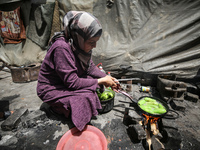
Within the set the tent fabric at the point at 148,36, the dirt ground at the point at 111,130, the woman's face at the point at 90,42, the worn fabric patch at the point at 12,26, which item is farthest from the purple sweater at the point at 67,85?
the worn fabric patch at the point at 12,26

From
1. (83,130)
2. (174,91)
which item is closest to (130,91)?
(174,91)

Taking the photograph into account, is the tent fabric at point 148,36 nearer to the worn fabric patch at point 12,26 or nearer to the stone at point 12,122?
the worn fabric patch at point 12,26

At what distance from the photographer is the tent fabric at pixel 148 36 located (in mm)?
2927

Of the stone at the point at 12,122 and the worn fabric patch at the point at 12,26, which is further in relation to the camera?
the worn fabric patch at the point at 12,26

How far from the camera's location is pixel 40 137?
6.04 ft

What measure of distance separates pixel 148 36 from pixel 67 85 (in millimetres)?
2886

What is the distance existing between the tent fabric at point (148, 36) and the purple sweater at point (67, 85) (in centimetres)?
192

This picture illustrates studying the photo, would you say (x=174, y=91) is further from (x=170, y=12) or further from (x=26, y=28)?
(x=26, y=28)

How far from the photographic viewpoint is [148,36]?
328 centimetres

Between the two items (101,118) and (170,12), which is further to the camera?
(170,12)

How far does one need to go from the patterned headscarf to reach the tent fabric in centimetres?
198

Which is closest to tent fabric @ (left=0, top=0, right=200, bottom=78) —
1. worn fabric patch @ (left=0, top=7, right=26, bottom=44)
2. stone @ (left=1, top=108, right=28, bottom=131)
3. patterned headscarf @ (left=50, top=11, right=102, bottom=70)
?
patterned headscarf @ (left=50, top=11, right=102, bottom=70)

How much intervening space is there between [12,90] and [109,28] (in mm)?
3840

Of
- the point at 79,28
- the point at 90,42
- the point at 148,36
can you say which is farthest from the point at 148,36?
the point at 79,28
